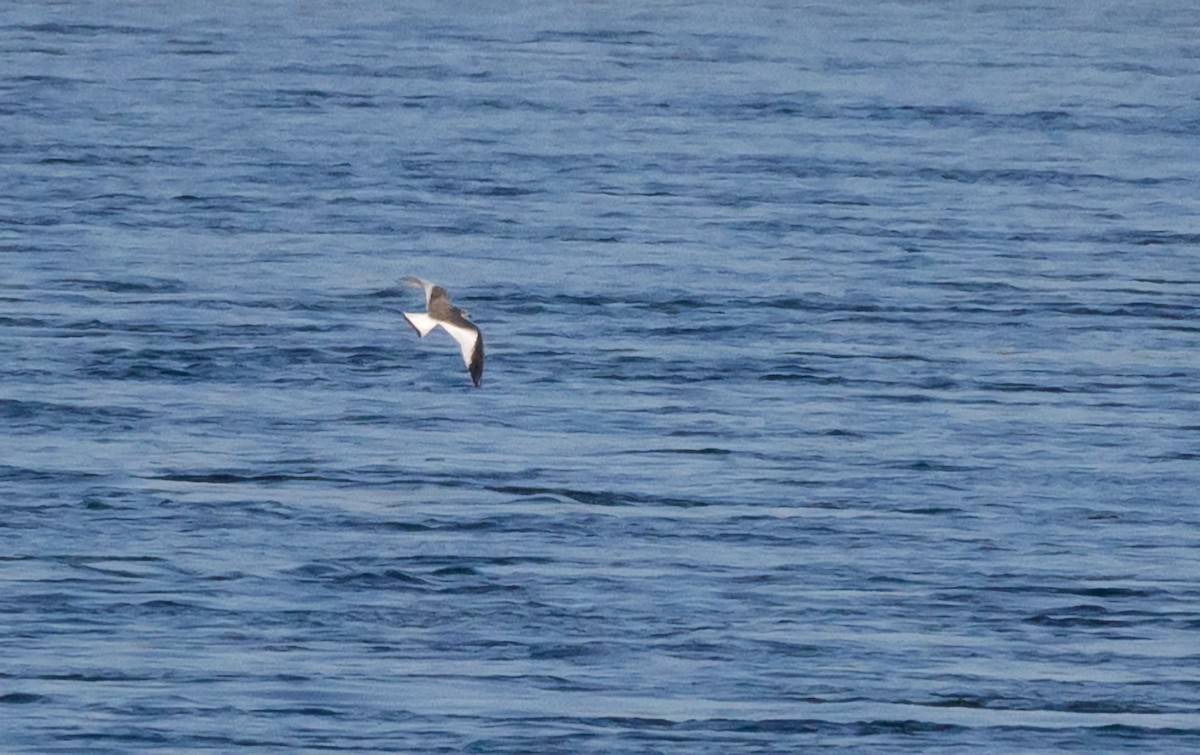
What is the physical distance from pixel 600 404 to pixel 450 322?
112 centimetres

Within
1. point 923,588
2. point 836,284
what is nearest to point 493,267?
point 836,284

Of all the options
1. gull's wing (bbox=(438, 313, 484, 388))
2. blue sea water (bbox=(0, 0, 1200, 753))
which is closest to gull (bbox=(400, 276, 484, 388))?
gull's wing (bbox=(438, 313, 484, 388))

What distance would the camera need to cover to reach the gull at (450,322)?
964 centimetres

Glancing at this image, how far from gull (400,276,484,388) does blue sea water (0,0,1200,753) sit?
1.32 feet

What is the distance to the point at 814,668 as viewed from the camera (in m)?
8.08

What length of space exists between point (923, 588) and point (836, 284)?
13.8ft

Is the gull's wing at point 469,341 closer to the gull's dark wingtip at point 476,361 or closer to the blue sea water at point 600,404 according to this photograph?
the gull's dark wingtip at point 476,361

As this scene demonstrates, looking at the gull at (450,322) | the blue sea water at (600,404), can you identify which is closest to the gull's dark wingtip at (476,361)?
the gull at (450,322)

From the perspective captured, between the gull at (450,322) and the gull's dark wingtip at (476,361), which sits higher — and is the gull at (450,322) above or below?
above

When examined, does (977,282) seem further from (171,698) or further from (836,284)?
(171,698)

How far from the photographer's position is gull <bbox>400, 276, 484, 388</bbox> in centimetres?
964

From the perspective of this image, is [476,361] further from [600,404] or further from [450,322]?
[600,404]

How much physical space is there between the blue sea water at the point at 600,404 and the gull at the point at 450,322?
40 centimetres

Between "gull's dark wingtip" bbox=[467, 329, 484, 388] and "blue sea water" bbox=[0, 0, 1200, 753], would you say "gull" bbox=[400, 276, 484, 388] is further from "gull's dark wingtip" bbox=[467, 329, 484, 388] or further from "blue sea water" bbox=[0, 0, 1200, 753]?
"blue sea water" bbox=[0, 0, 1200, 753]
